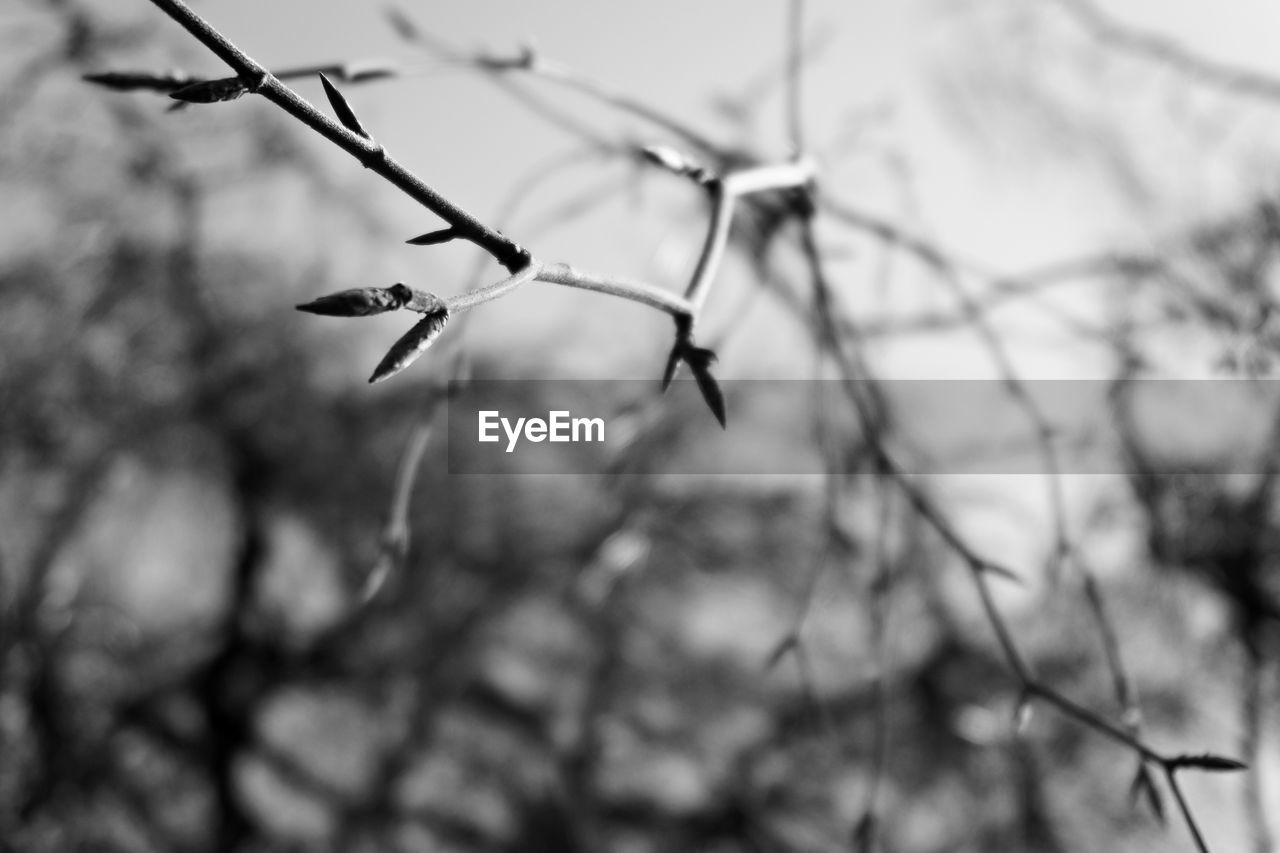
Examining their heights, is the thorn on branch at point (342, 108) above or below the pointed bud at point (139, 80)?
below

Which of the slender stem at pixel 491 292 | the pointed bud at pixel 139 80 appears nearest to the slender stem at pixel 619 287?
the slender stem at pixel 491 292

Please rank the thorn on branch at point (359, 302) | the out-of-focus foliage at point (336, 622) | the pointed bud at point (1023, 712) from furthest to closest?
the out-of-focus foliage at point (336, 622)
the pointed bud at point (1023, 712)
the thorn on branch at point (359, 302)

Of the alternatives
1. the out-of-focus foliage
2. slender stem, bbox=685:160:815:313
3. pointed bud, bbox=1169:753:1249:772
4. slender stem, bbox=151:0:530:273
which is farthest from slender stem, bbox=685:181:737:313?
the out-of-focus foliage

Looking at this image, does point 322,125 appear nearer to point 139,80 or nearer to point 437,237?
Result: point 437,237

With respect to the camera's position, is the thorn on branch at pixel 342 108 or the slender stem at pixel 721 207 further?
the slender stem at pixel 721 207

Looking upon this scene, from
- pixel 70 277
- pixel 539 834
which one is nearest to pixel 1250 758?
pixel 539 834

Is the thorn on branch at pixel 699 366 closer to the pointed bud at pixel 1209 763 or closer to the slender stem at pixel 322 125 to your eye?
the slender stem at pixel 322 125

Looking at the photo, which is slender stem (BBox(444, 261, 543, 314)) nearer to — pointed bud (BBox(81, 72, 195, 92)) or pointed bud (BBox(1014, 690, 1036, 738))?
pointed bud (BBox(81, 72, 195, 92))
